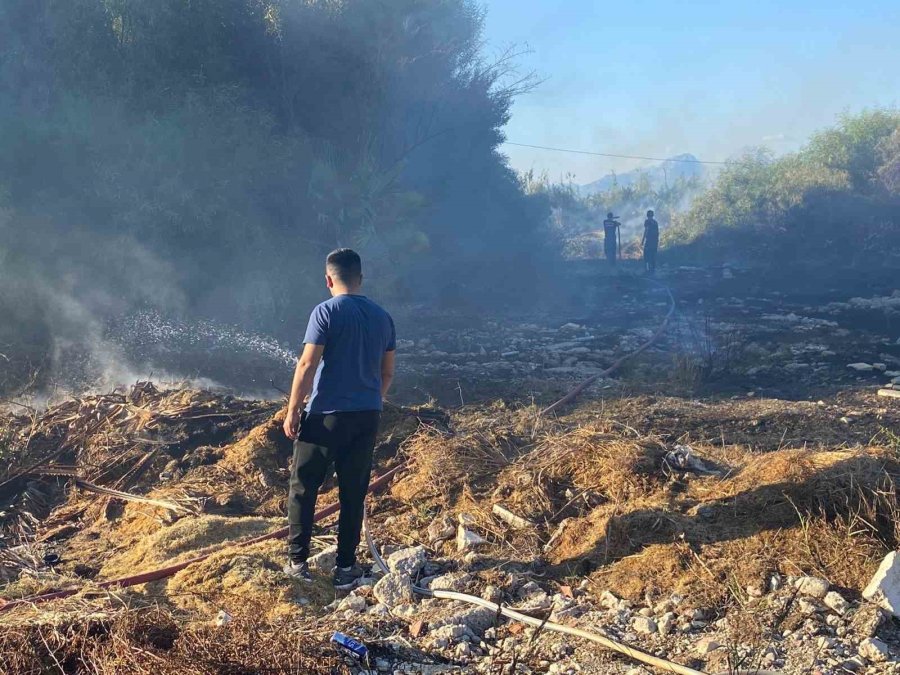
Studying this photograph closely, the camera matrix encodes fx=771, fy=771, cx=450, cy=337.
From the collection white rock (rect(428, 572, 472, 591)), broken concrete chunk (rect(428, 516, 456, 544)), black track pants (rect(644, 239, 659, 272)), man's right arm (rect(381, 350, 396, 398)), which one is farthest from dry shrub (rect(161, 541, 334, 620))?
black track pants (rect(644, 239, 659, 272))

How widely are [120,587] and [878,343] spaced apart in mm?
11416

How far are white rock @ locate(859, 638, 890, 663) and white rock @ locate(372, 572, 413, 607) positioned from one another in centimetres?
192

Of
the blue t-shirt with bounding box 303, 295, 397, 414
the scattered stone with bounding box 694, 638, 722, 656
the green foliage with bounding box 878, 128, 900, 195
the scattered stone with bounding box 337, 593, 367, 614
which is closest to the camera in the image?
the scattered stone with bounding box 694, 638, 722, 656

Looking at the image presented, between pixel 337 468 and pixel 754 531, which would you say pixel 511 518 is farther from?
pixel 754 531

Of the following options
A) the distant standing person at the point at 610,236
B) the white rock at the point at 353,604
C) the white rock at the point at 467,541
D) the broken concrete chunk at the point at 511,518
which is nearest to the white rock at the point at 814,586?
the broken concrete chunk at the point at 511,518

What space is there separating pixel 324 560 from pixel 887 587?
8.88 ft

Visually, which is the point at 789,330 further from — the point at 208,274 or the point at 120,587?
the point at 120,587

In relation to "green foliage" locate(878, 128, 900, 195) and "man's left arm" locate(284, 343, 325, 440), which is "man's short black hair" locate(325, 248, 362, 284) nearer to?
"man's left arm" locate(284, 343, 325, 440)

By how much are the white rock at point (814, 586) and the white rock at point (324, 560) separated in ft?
7.68

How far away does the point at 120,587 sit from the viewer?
12.8ft

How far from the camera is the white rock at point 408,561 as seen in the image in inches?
156

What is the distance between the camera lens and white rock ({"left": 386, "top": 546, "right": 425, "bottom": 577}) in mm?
3953

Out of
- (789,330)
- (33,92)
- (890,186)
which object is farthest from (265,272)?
(890,186)

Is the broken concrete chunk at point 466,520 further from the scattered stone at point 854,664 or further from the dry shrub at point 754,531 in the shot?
the scattered stone at point 854,664
